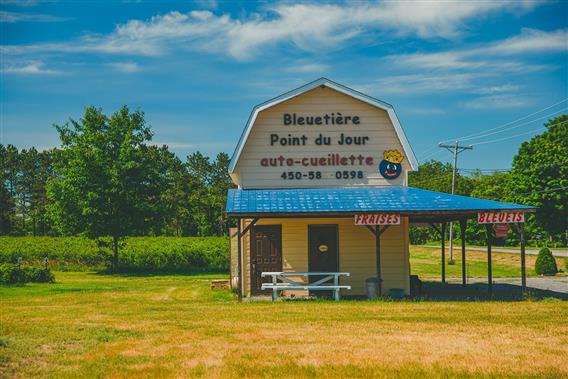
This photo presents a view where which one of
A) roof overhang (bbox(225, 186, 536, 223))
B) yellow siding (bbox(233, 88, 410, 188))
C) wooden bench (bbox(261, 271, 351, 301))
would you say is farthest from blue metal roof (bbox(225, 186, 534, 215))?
wooden bench (bbox(261, 271, 351, 301))

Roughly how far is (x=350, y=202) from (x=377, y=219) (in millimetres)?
1394

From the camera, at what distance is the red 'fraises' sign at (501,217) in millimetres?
19844

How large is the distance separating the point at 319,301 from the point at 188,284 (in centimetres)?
1064

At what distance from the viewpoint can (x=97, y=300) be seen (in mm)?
21562

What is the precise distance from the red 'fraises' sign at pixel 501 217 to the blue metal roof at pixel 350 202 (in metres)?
0.20

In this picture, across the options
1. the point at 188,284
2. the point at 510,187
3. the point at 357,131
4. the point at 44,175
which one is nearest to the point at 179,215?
the point at 44,175

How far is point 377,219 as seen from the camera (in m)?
20.0

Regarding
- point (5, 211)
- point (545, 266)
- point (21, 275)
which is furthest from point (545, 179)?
point (5, 211)

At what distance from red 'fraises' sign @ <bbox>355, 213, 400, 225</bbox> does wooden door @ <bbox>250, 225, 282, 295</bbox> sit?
367 cm

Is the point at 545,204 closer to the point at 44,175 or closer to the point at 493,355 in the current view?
the point at 493,355

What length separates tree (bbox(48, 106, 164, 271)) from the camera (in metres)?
39.1

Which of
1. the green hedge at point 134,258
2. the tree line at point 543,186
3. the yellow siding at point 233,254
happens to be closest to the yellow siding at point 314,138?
the yellow siding at point 233,254

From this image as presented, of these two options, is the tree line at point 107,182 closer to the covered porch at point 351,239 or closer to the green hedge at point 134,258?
the green hedge at point 134,258

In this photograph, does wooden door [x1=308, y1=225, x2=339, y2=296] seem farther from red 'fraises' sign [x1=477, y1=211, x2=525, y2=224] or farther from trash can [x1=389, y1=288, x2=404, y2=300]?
red 'fraises' sign [x1=477, y1=211, x2=525, y2=224]
